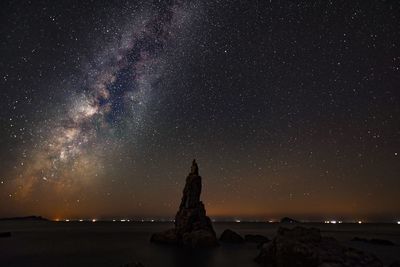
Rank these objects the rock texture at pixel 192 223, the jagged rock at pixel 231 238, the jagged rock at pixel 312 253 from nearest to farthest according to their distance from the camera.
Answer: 1. the jagged rock at pixel 312 253
2. the rock texture at pixel 192 223
3. the jagged rock at pixel 231 238

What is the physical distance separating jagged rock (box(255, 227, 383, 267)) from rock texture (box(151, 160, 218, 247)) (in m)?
25.6

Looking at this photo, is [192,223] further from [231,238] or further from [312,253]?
[312,253]

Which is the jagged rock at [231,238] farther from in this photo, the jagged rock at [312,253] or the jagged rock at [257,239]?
the jagged rock at [312,253]

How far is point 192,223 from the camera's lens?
A: 63.3 metres

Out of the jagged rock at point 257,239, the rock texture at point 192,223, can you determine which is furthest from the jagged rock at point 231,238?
the rock texture at point 192,223

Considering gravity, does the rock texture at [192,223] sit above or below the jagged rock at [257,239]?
above

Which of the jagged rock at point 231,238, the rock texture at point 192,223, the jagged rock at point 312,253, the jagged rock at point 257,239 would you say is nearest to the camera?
the jagged rock at point 312,253

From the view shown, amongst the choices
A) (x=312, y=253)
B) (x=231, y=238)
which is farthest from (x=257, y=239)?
(x=312, y=253)

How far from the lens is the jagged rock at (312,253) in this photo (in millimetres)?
28406

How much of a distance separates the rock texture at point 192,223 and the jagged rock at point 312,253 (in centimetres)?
2563

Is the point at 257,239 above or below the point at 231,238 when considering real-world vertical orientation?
below

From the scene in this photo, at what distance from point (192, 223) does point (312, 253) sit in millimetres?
36396

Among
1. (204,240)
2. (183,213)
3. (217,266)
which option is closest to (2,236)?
(183,213)

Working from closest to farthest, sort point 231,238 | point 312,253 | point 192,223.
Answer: point 312,253 → point 192,223 → point 231,238
